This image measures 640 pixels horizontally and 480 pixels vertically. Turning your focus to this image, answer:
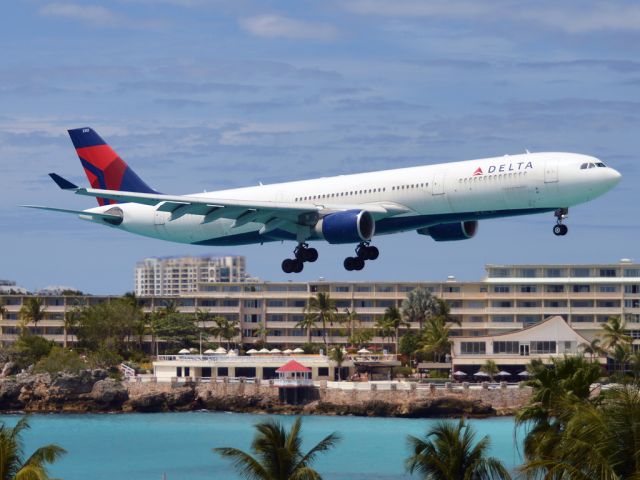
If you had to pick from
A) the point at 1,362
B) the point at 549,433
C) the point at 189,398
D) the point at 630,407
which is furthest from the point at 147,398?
the point at 630,407

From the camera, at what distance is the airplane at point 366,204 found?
221 feet

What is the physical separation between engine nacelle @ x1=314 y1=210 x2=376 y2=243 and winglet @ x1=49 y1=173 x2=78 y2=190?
13589 mm

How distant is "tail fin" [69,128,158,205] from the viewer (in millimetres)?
90375

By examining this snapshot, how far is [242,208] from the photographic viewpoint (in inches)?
2948

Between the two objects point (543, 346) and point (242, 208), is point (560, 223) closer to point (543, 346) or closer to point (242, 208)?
point (242, 208)

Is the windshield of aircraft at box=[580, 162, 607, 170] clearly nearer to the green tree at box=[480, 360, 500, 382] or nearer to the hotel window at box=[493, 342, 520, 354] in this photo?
the green tree at box=[480, 360, 500, 382]

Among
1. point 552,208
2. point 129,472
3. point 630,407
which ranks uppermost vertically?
point 552,208

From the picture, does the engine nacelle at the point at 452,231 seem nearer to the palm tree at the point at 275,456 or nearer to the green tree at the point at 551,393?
the green tree at the point at 551,393

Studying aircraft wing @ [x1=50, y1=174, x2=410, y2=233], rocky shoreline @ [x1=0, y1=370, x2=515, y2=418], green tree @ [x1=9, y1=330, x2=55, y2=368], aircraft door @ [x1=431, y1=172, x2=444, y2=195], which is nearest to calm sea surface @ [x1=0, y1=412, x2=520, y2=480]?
rocky shoreline @ [x1=0, y1=370, x2=515, y2=418]

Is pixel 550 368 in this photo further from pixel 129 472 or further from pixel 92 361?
pixel 92 361

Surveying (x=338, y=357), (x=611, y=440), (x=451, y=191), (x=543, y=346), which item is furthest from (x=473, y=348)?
(x=611, y=440)

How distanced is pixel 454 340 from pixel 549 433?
423 ft

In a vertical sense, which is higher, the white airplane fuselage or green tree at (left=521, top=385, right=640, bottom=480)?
the white airplane fuselage

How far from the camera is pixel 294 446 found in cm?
4662
